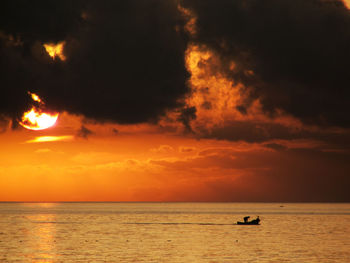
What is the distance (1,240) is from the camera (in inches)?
3541

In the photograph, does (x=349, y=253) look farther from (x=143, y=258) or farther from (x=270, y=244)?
(x=143, y=258)

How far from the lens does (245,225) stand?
142375 millimetres

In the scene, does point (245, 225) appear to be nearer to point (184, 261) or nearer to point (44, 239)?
point (44, 239)

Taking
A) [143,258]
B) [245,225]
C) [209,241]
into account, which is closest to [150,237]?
[209,241]

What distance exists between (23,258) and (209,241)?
31.5 m

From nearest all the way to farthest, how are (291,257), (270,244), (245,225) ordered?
(291,257)
(270,244)
(245,225)

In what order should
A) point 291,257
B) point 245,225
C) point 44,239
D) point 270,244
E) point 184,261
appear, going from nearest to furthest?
point 184,261 → point 291,257 → point 270,244 → point 44,239 → point 245,225

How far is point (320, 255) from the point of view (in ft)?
232

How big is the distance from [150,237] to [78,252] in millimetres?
26998

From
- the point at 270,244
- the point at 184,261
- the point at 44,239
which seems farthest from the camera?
the point at 44,239

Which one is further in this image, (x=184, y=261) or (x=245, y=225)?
(x=245, y=225)

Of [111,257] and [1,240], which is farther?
[1,240]

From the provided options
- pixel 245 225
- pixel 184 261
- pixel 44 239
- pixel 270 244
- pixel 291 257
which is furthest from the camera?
pixel 245 225

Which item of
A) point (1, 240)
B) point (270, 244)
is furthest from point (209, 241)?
point (1, 240)
